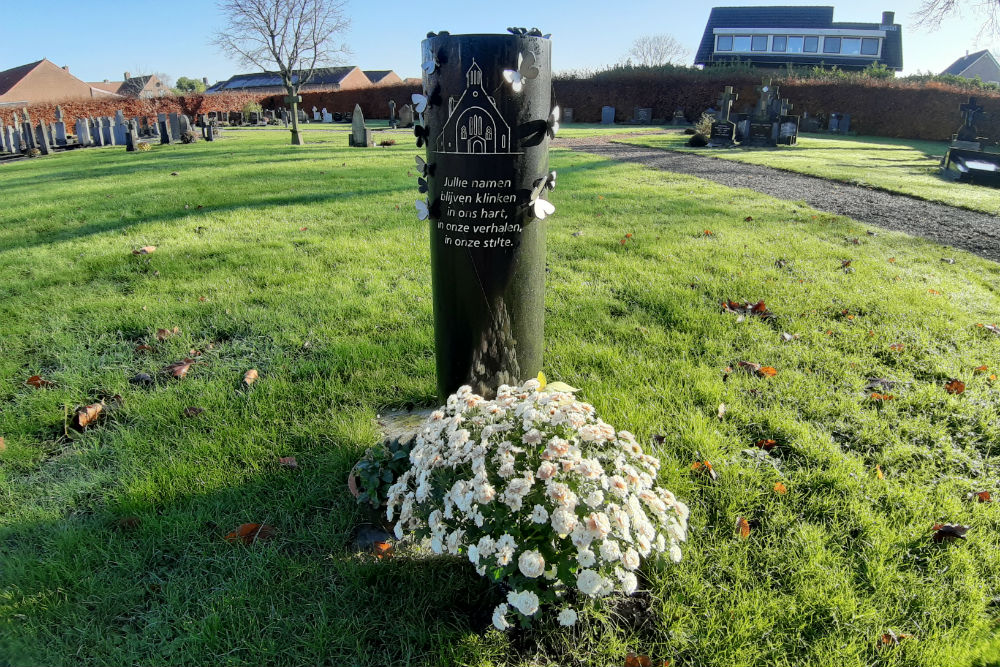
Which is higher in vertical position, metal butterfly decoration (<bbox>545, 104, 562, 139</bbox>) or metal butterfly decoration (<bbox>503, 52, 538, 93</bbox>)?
metal butterfly decoration (<bbox>503, 52, 538, 93</bbox>)

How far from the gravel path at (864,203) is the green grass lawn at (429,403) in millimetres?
1306

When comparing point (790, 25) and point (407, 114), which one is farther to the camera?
point (790, 25)

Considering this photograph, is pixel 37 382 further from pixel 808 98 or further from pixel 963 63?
pixel 963 63

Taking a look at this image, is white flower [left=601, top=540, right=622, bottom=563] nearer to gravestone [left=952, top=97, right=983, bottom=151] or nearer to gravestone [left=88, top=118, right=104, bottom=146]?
gravestone [left=952, top=97, right=983, bottom=151]

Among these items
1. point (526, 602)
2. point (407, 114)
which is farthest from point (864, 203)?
point (526, 602)

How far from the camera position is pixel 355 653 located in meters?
1.91

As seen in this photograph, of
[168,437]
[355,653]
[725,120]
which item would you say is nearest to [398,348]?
[168,437]

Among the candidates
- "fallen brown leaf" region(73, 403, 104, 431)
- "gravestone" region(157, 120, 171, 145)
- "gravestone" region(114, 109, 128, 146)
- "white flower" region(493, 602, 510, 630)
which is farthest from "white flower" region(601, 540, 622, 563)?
"gravestone" region(114, 109, 128, 146)

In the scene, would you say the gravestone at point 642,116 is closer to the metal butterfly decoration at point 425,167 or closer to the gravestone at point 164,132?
the gravestone at point 164,132

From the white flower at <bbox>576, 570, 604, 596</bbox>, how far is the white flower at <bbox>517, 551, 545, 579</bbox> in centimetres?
12

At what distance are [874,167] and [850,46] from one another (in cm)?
4299

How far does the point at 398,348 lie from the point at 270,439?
118cm

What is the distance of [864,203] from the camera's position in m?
9.23

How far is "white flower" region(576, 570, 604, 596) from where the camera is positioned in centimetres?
172
